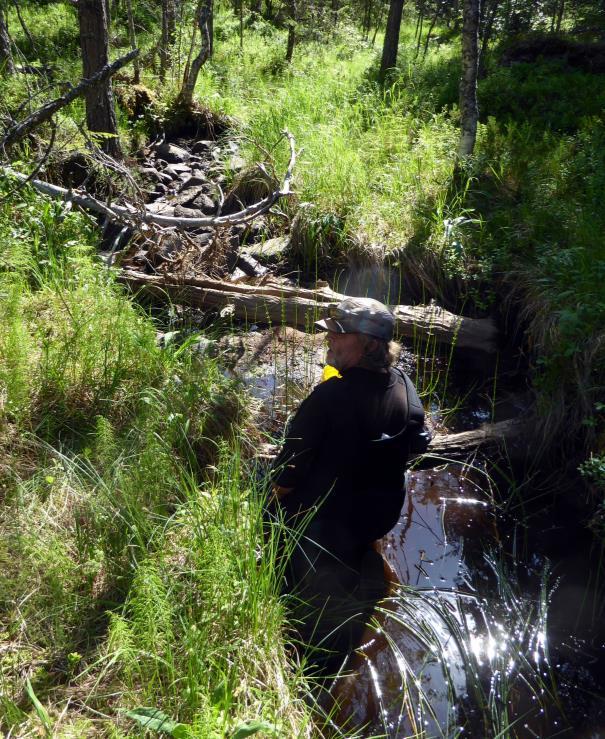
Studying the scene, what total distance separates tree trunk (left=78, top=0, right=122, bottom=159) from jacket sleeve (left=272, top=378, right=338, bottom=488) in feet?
17.2

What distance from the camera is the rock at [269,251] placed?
6875mm

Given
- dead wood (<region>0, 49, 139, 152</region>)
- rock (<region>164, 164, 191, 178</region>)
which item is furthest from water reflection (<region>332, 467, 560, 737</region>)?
rock (<region>164, 164, 191, 178</region>)

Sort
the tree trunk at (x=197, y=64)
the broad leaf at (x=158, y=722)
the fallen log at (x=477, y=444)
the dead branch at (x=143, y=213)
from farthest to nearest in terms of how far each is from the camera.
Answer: the tree trunk at (x=197, y=64), the dead branch at (x=143, y=213), the fallen log at (x=477, y=444), the broad leaf at (x=158, y=722)

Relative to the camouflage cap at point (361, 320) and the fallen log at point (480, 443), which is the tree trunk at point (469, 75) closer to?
the fallen log at point (480, 443)

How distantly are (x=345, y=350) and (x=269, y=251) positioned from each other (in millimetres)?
3847

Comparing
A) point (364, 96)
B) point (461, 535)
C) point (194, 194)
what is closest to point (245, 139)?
point (194, 194)

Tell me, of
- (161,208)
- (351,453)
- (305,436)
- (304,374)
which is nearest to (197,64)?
(161,208)

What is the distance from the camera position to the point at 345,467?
3.36 meters

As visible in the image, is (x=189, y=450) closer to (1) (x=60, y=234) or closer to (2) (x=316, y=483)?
(2) (x=316, y=483)

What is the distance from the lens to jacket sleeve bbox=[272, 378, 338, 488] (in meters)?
3.26

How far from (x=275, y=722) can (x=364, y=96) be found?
9.07m


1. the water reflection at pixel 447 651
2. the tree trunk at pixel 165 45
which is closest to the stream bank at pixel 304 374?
the water reflection at pixel 447 651

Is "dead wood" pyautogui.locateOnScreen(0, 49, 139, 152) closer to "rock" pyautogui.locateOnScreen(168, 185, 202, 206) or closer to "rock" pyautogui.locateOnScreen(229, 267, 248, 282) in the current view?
"rock" pyautogui.locateOnScreen(229, 267, 248, 282)

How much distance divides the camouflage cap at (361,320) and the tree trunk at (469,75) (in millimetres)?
4650
